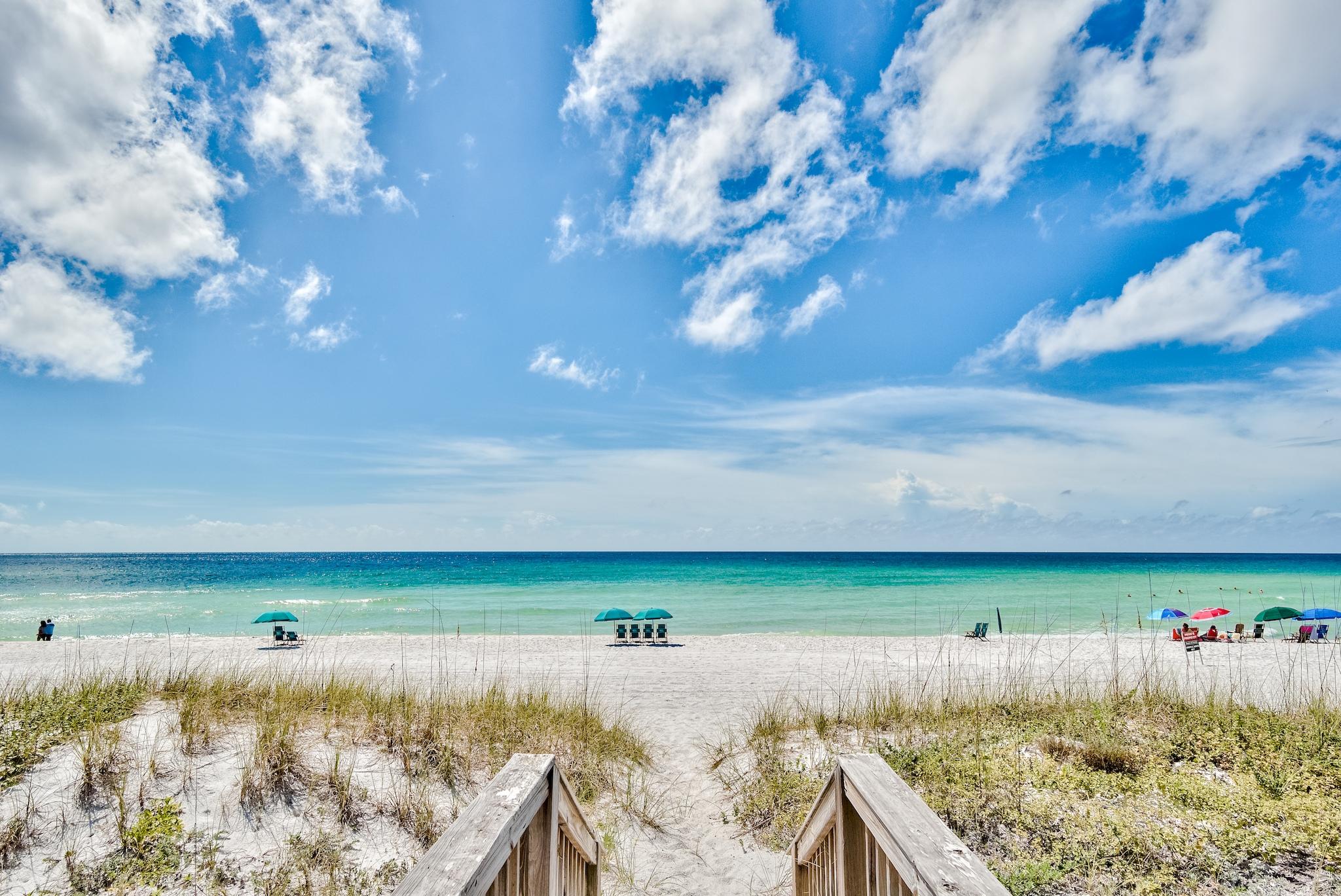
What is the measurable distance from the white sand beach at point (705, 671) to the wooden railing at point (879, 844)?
8.50 ft

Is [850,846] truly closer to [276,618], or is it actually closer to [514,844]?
[514,844]

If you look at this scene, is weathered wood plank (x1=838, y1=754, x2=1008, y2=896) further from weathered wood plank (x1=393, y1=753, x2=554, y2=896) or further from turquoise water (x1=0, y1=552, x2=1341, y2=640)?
turquoise water (x1=0, y1=552, x2=1341, y2=640)

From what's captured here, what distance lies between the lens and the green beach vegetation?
4188 millimetres

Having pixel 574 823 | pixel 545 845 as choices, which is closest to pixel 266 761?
pixel 574 823

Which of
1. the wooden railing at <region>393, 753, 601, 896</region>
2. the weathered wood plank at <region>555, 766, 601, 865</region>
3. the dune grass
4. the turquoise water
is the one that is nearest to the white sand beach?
the dune grass

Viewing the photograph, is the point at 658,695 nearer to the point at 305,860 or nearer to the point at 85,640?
the point at 305,860

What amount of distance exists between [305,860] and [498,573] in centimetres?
5701

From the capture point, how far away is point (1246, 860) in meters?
4.23

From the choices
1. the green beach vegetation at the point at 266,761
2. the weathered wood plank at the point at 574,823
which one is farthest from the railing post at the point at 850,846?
the green beach vegetation at the point at 266,761

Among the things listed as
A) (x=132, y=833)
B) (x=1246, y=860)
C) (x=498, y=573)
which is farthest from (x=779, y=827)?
(x=498, y=573)

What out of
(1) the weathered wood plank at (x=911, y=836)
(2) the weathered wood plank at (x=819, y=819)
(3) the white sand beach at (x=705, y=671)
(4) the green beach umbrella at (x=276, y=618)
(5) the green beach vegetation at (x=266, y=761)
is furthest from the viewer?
(4) the green beach umbrella at (x=276, y=618)

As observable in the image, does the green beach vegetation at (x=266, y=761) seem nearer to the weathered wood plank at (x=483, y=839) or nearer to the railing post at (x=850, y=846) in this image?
the weathered wood plank at (x=483, y=839)

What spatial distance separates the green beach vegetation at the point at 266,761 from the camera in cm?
419

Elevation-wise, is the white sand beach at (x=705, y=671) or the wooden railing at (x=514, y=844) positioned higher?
the wooden railing at (x=514, y=844)
